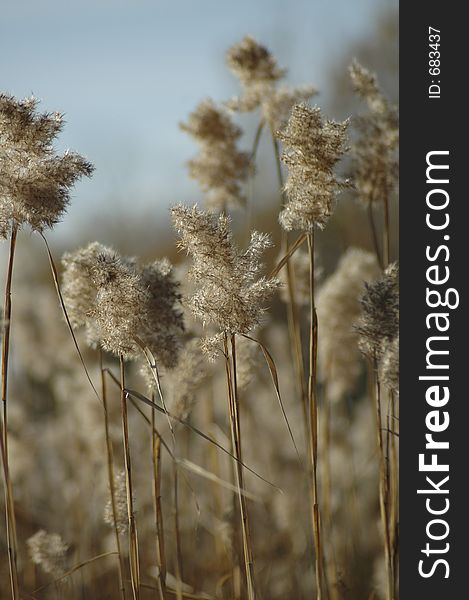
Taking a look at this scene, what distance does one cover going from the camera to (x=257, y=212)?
12266 millimetres

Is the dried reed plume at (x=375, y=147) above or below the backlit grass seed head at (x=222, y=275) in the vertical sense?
above

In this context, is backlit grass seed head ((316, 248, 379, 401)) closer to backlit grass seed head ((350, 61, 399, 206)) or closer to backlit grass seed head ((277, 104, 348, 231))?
backlit grass seed head ((350, 61, 399, 206))

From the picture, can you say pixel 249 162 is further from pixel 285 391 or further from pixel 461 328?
pixel 285 391

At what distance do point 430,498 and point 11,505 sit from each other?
1083 mm

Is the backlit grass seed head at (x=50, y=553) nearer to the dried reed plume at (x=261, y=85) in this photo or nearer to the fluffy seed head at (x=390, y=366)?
the fluffy seed head at (x=390, y=366)

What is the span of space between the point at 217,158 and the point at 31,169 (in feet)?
3.53

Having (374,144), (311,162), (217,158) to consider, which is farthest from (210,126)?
(311,162)

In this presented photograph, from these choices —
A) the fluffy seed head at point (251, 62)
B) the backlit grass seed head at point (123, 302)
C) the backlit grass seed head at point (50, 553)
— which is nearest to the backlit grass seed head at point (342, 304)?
the fluffy seed head at point (251, 62)

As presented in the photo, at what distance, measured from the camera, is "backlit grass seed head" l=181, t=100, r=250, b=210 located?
8.53 ft

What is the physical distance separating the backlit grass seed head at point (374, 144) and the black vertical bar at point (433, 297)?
305 millimetres

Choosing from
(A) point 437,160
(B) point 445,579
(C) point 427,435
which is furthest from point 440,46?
(B) point 445,579

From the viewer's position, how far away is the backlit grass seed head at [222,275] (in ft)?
5.41

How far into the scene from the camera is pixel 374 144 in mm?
2445

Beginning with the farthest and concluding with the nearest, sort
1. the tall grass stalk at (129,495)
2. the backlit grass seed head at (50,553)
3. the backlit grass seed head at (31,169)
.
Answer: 1. the backlit grass seed head at (50,553)
2. the tall grass stalk at (129,495)
3. the backlit grass seed head at (31,169)
